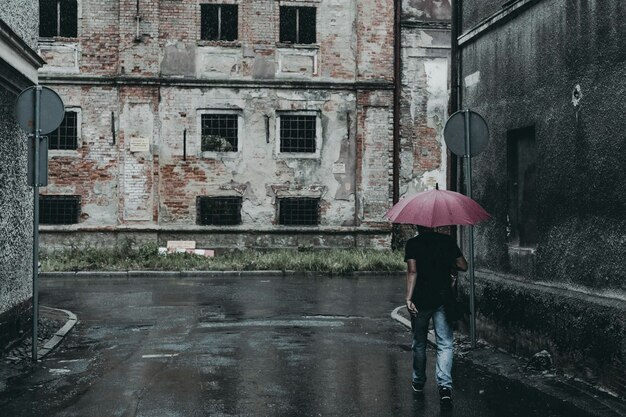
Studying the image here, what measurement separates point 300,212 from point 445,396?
16.8 metres

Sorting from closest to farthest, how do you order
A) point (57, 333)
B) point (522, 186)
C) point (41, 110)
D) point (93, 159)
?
point (41, 110)
point (522, 186)
point (57, 333)
point (93, 159)

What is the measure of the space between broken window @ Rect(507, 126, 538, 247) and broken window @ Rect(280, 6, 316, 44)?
1431cm

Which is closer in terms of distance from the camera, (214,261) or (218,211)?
(214,261)

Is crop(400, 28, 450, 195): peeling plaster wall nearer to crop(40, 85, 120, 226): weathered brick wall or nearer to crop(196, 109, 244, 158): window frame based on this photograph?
crop(196, 109, 244, 158): window frame

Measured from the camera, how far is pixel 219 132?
926 inches

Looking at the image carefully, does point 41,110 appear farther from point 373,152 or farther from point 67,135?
point 373,152

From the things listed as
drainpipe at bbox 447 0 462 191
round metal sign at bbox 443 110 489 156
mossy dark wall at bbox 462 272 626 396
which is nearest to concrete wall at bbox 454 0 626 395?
mossy dark wall at bbox 462 272 626 396

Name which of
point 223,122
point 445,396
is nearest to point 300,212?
point 223,122

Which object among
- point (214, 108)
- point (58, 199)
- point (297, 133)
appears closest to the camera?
point (58, 199)

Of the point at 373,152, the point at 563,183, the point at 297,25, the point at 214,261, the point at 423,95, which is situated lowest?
the point at 214,261

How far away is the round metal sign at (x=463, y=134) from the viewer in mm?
9812

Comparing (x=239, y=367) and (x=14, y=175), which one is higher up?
(x=14, y=175)

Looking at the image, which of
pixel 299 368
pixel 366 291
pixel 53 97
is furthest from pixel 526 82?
pixel 366 291

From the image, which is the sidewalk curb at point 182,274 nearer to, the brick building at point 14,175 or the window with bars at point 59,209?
the window with bars at point 59,209
